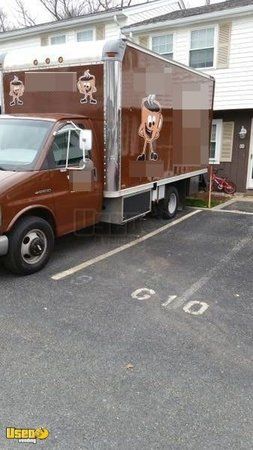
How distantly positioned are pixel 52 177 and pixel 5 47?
646 inches

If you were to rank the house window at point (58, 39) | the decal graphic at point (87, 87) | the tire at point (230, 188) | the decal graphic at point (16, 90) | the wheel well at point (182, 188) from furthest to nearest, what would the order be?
the house window at point (58, 39) → the tire at point (230, 188) → the wheel well at point (182, 188) → the decal graphic at point (16, 90) → the decal graphic at point (87, 87)

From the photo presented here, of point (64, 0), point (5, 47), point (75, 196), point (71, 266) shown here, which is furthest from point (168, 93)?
point (64, 0)

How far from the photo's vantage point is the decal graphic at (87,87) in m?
6.36

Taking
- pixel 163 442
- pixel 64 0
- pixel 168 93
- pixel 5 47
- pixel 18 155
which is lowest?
pixel 163 442

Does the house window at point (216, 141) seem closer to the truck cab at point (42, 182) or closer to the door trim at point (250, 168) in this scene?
the door trim at point (250, 168)

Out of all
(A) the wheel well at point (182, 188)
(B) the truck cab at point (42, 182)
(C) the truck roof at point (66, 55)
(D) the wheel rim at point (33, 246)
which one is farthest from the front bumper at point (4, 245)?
(A) the wheel well at point (182, 188)

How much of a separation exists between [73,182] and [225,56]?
9.32m

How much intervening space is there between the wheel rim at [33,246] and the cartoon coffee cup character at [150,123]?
2.43 m

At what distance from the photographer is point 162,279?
5.69 m

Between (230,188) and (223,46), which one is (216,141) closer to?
(230,188)

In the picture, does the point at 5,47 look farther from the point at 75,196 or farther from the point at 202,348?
the point at 202,348

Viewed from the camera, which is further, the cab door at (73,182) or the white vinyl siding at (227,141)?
the white vinyl siding at (227,141)

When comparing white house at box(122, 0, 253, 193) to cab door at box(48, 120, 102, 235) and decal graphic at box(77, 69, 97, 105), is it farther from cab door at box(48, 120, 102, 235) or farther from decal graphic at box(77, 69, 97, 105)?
cab door at box(48, 120, 102, 235)

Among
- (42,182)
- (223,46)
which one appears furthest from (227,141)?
(42,182)
